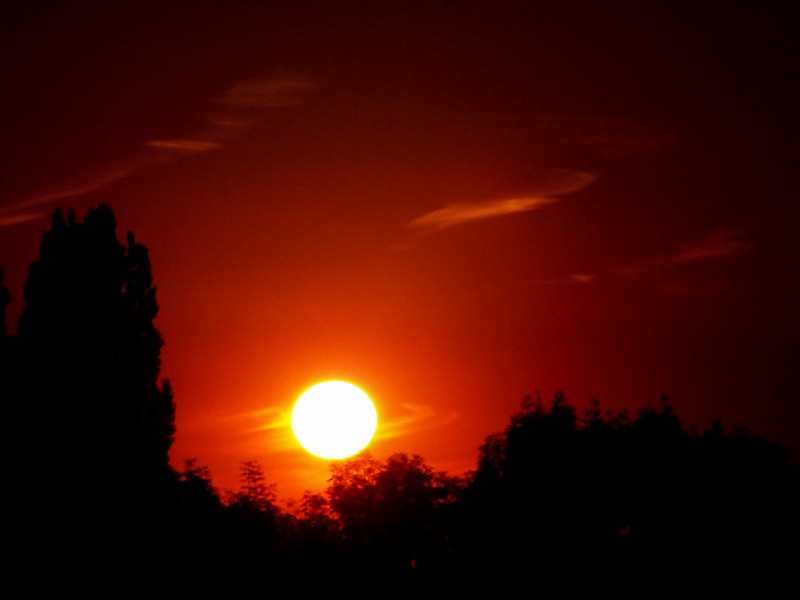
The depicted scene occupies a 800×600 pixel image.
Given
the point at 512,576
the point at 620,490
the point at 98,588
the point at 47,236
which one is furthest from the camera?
the point at 620,490

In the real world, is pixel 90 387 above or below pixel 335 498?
above

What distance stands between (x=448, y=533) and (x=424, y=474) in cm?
519

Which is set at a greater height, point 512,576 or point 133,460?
point 133,460

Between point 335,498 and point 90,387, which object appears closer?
point 90,387

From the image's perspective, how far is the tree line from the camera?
4978 centimetres

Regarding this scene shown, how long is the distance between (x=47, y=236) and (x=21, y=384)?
23.5 ft

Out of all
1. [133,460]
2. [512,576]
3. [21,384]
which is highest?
[21,384]

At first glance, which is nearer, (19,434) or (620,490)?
(19,434)

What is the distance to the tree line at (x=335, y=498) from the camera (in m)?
49.8

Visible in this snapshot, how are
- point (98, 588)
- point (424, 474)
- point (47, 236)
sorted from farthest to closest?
point (424, 474), point (47, 236), point (98, 588)

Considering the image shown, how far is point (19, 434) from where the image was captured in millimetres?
49750

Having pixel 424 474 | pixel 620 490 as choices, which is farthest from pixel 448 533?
pixel 620 490

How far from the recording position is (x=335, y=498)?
7144 centimetres

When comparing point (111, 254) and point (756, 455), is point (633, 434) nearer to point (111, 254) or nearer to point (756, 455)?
point (756, 455)
